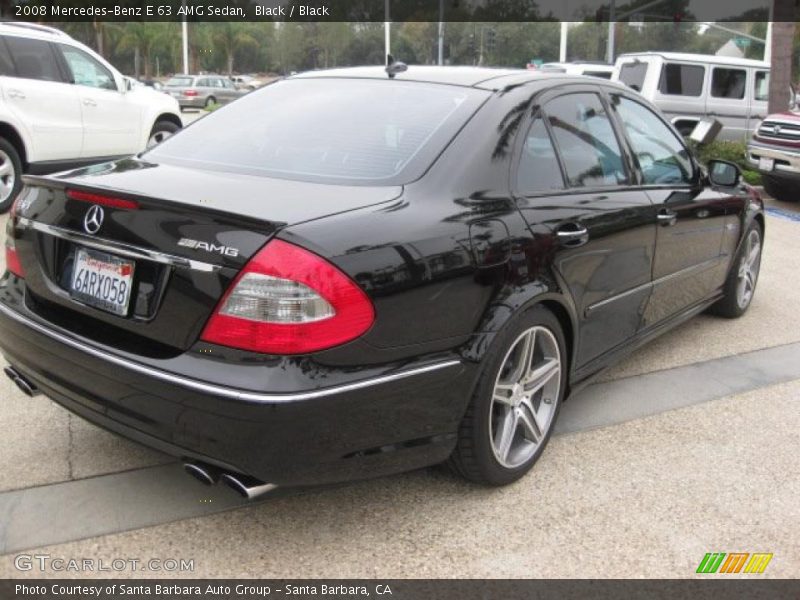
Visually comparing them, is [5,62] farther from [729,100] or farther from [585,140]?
[729,100]

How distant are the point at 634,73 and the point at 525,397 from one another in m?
12.5

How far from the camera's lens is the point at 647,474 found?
3172mm

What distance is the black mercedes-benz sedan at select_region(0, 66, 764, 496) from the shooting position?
7.37 ft

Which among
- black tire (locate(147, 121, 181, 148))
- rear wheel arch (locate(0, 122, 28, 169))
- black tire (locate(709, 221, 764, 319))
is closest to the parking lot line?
black tire (locate(709, 221, 764, 319))

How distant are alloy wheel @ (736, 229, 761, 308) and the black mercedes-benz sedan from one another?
5.95 feet

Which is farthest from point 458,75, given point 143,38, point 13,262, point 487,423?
point 143,38

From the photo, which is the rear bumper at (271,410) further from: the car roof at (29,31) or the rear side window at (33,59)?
the car roof at (29,31)

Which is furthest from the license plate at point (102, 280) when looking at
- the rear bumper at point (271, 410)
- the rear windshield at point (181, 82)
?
the rear windshield at point (181, 82)

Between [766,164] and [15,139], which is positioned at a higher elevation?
[15,139]

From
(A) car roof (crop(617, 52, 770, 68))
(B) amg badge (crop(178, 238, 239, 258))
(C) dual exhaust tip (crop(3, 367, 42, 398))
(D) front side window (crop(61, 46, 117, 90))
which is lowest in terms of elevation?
(C) dual exhaust tip (crop(3, 367, 42, 398))

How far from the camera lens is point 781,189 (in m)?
10.8

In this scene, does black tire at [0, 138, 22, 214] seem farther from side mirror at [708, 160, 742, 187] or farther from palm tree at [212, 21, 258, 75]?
palm tree at [212, 21, 258, 75]

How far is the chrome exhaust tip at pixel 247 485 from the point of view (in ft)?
7.53

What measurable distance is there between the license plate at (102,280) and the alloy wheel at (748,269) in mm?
4068
